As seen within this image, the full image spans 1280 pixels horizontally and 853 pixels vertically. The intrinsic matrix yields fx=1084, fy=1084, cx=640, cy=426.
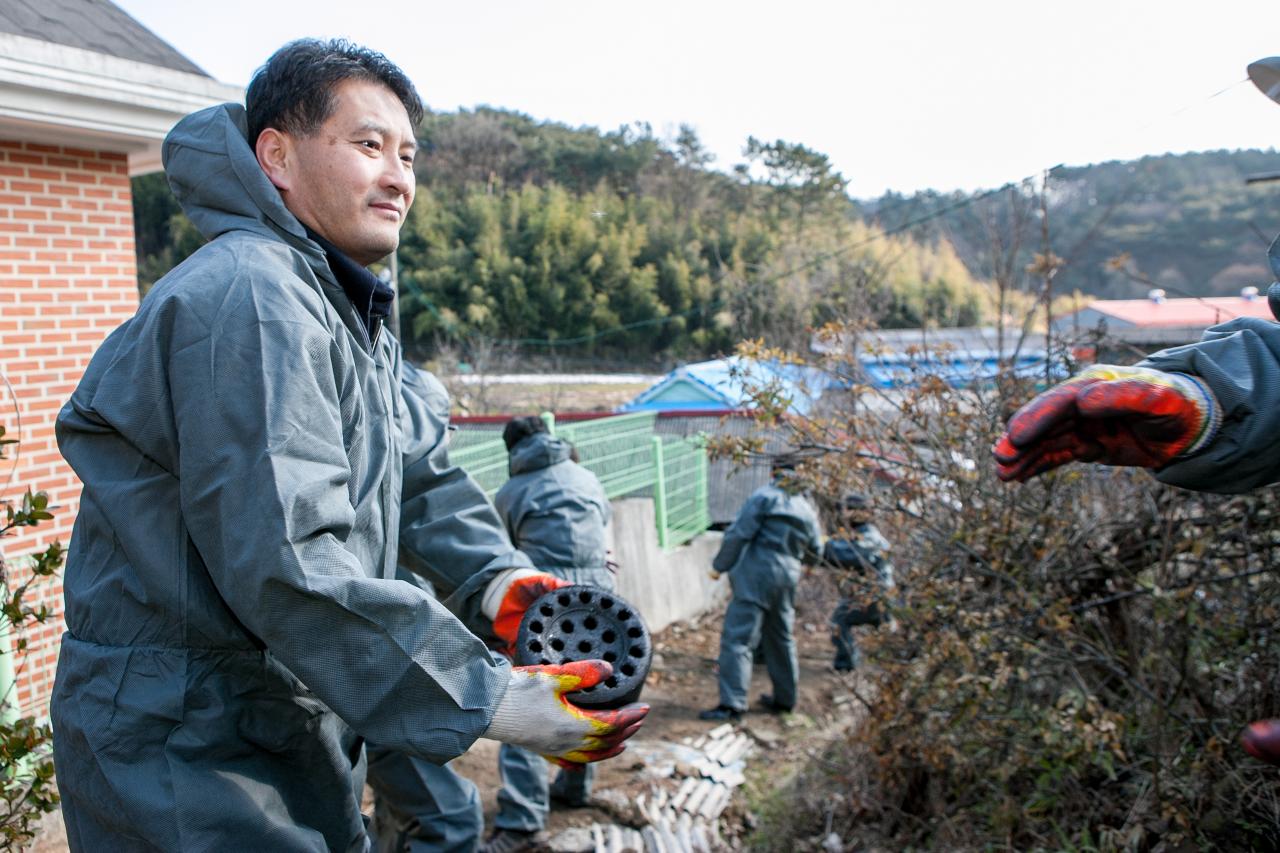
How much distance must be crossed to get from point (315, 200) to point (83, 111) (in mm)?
3845

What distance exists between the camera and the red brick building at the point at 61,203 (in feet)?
16.5

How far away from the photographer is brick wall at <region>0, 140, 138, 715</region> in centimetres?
528

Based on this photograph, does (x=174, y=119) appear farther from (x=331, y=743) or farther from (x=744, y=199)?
(x=744, y=199)

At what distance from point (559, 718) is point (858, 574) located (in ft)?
10.2

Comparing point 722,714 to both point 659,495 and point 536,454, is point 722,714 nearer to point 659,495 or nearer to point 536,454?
point 536,454

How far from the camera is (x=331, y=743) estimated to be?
6.59ft

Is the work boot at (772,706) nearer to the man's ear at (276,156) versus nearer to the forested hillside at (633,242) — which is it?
the man's ear at (276,156)

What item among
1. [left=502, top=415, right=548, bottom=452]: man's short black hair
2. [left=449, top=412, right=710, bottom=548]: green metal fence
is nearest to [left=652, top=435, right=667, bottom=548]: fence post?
[left=449, top=412, right=710, bottom=548]: green metal fence

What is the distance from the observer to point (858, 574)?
4727mm

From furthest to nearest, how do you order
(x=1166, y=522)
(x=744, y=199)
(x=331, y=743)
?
(x=744, y=199)
(x=1166, y=522)
(x=331, y=743)

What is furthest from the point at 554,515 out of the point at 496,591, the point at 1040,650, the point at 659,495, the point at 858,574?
the point at 659,495

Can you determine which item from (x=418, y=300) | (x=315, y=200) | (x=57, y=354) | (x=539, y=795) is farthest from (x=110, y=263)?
(x=418, y=300)

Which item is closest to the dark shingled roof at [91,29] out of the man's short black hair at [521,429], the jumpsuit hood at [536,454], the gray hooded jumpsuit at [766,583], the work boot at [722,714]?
the man's short black hair at [521,429]

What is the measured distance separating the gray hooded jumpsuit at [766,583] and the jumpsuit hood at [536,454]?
6.79 ft
